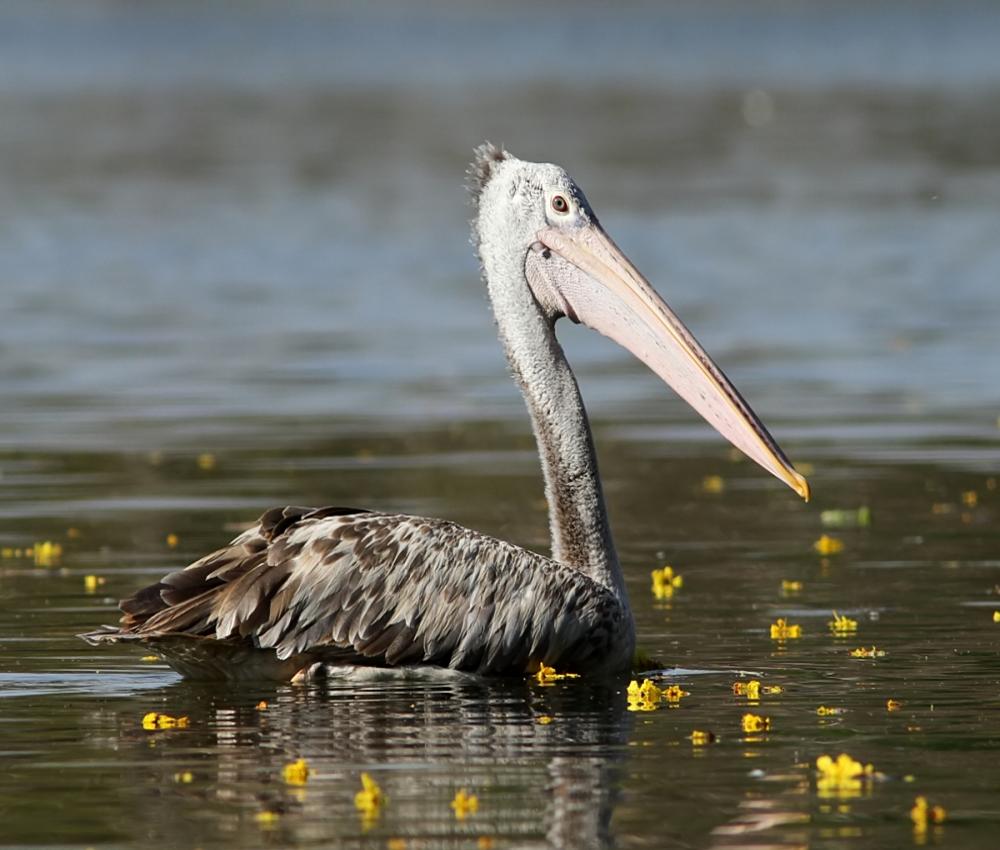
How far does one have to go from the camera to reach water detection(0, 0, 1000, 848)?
7426 mm

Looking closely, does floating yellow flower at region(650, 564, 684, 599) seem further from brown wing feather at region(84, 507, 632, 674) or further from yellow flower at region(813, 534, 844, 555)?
brown wing feather at region(84, 507, 632, 674)

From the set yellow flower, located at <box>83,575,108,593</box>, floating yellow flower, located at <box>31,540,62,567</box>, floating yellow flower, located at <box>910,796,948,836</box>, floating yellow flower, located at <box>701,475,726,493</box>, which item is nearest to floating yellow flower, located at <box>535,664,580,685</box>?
floating yellow flower, located at <box>910,796,948,836</box>

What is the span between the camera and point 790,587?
36.8 feet

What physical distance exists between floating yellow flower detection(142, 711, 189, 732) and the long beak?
7.49 ft

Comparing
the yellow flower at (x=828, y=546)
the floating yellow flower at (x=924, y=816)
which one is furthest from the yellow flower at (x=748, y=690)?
the yellow flower at (x=828, y=546)

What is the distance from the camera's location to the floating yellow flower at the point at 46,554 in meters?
11.9

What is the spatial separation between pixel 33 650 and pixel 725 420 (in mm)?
2890

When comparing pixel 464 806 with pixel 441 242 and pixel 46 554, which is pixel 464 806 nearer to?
pixel 46 554

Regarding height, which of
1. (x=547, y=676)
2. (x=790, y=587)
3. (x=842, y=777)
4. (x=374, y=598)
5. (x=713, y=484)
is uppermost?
(x=713, y=484)

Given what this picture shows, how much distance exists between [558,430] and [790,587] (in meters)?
1.87

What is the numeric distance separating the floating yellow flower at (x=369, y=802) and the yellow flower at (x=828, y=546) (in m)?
5.17

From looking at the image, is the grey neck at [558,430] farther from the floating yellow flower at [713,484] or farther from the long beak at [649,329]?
the floating yellow flower at [713,484]

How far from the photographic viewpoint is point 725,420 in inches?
369

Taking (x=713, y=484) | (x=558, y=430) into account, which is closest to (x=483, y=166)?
(x=558, y=430)
